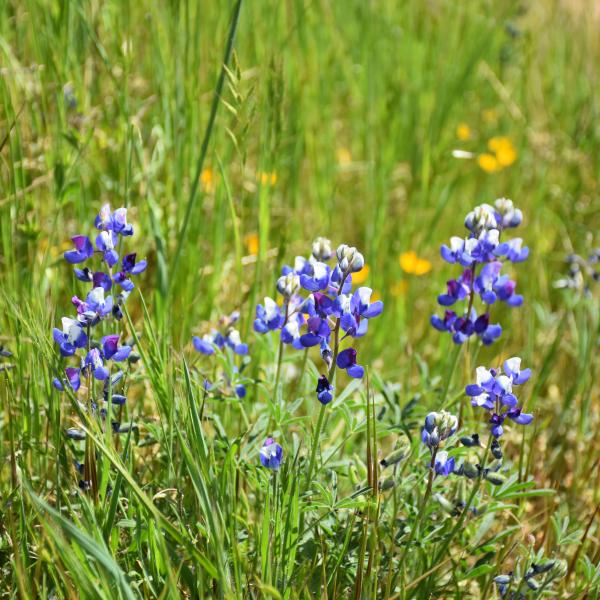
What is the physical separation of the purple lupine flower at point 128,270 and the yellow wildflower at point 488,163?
2.33 metres

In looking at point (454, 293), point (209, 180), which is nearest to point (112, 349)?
point (454, 293)

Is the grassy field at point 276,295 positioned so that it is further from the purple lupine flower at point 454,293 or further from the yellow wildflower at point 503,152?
the purple lupine flower at point 454,293

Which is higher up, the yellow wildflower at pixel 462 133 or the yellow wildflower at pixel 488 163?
the yellow wildflower at pixel 462 133

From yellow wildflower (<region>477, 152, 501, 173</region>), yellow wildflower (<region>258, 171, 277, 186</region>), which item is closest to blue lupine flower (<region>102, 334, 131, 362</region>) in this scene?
yellow wildflower (<region>258, 171, 277, 186</region>)

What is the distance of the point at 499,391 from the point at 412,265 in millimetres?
1529

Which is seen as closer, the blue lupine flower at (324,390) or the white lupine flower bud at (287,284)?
the blue lupine flower at (324,390)

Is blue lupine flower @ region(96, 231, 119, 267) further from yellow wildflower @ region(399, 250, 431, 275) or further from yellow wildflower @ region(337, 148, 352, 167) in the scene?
yellow wildflower @ region(337, 148, 352, 167)

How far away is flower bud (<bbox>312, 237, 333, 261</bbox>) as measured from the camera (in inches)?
76.5

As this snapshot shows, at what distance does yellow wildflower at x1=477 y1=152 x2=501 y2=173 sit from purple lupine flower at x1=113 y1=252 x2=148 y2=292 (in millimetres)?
2333

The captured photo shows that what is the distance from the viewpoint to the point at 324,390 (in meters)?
1.70

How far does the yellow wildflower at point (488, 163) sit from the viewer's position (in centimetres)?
387

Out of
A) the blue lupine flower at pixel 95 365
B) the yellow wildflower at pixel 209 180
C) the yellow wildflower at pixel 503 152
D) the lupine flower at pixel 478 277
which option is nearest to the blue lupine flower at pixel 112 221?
the blue lupine flower at pixel 95 365

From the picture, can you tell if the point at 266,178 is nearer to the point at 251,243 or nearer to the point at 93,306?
the point at 251,243

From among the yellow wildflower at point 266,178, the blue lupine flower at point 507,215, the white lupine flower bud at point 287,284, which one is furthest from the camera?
the yellow wildflower at point 266,178
